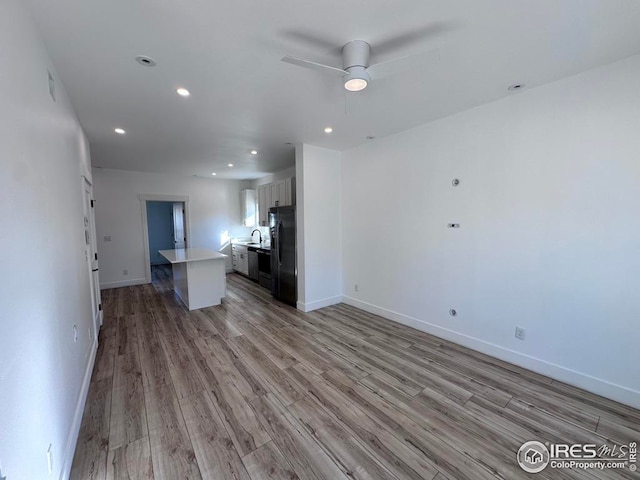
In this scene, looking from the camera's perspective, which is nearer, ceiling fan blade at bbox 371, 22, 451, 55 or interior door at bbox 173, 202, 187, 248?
ceiling fan blade at bbox 371, 22, 451, 55

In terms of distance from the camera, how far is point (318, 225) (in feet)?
14.4

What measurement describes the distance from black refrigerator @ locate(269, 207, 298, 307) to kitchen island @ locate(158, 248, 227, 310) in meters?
0.96

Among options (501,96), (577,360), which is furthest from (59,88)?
(577,360)

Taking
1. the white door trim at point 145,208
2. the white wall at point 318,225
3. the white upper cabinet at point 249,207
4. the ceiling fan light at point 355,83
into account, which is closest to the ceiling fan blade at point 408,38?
the ceiling fan light at point 355,83

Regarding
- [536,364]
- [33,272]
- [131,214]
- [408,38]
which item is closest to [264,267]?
[131,214]

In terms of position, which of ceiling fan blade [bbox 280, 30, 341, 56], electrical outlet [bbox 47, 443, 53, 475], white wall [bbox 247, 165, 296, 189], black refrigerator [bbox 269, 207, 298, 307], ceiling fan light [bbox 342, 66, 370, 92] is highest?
ceiling fan blade [bbox 280, 30, 341, 56]

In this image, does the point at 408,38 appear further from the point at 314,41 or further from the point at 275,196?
the point at 275,196

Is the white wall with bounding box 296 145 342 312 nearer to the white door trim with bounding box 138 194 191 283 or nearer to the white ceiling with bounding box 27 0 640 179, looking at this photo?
the white ceiling with bounding box 27 0 640 179

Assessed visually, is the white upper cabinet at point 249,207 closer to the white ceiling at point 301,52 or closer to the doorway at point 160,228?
the doorway at point 160,228

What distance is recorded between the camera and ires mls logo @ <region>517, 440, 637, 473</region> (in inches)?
65.7

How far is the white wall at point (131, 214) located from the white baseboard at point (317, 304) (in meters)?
4.15

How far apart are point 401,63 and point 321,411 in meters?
2.69

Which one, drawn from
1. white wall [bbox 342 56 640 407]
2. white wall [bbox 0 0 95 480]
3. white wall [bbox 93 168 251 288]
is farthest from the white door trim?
white wall [bbox 342 56 640 407]

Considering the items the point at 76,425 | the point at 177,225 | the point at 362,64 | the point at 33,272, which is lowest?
the point at 76,425
